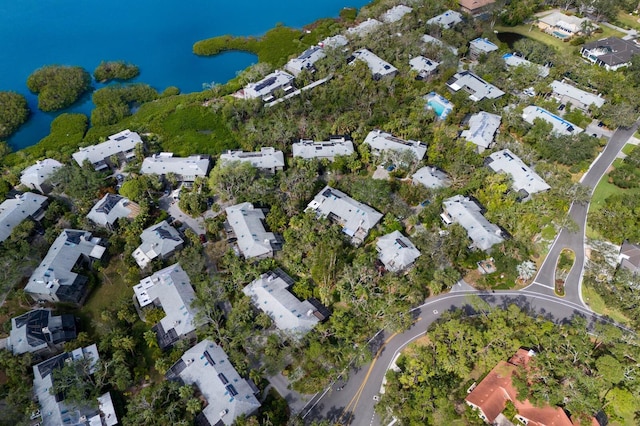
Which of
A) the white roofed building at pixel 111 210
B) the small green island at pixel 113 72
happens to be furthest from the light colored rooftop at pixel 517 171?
the small green island at pixel 113 72

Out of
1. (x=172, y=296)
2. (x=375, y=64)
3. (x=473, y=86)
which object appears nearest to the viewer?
(x=172, y=296)

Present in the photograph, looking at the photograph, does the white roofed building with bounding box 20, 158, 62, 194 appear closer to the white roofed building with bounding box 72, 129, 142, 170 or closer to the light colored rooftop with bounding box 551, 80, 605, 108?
the white roofed building with bounding box 72, 129, 142, 170

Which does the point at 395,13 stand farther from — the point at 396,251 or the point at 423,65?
the point at 396,251

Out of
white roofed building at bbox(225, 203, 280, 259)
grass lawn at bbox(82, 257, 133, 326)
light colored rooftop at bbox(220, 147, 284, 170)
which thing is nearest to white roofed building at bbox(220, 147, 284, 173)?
light colored rooftop at bbox(220, 147, 284, 170)

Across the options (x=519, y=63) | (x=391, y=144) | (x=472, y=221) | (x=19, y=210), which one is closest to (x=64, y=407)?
(x=19, y=210)

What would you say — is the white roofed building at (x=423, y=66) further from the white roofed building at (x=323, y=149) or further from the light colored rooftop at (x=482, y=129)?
the white roofed building at (x=323, y=149)

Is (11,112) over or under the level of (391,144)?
over
